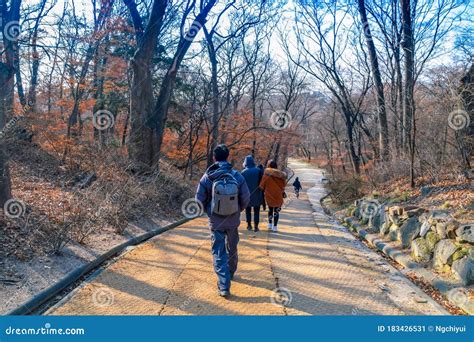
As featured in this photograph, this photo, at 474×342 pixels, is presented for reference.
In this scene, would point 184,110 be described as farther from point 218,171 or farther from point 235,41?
point 218,171

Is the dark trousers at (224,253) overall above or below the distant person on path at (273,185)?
below

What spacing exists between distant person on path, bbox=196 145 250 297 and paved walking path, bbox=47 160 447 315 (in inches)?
14.3

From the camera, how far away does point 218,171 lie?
475cm

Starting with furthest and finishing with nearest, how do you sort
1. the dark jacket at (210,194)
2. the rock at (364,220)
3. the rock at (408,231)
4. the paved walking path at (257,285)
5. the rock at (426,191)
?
the rock at (364,220), the rock at (426,191), the rock at (408,231), the dark jacket at (210,194), the paved walking path at (257,285)

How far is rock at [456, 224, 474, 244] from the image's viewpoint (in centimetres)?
527

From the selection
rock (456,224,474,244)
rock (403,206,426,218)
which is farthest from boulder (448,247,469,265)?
rock (403,206,426,218)

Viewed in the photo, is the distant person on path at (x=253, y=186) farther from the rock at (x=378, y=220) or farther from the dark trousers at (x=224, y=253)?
the dark trousers at (x=224, y=253)

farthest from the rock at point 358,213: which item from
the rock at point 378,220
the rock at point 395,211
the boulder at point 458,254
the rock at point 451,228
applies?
the boulder at point 458,254

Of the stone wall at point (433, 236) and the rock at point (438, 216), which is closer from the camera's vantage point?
the stone wall at point (433, 236)

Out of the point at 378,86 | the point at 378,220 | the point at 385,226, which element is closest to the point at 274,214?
the point at 385,226

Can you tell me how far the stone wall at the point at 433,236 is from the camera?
204 inches

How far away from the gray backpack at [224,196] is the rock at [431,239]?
12.1ft

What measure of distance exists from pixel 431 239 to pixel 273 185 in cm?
360

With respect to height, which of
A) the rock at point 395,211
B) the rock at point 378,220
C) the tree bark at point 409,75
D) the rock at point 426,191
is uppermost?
the tree bark at point 409,75
